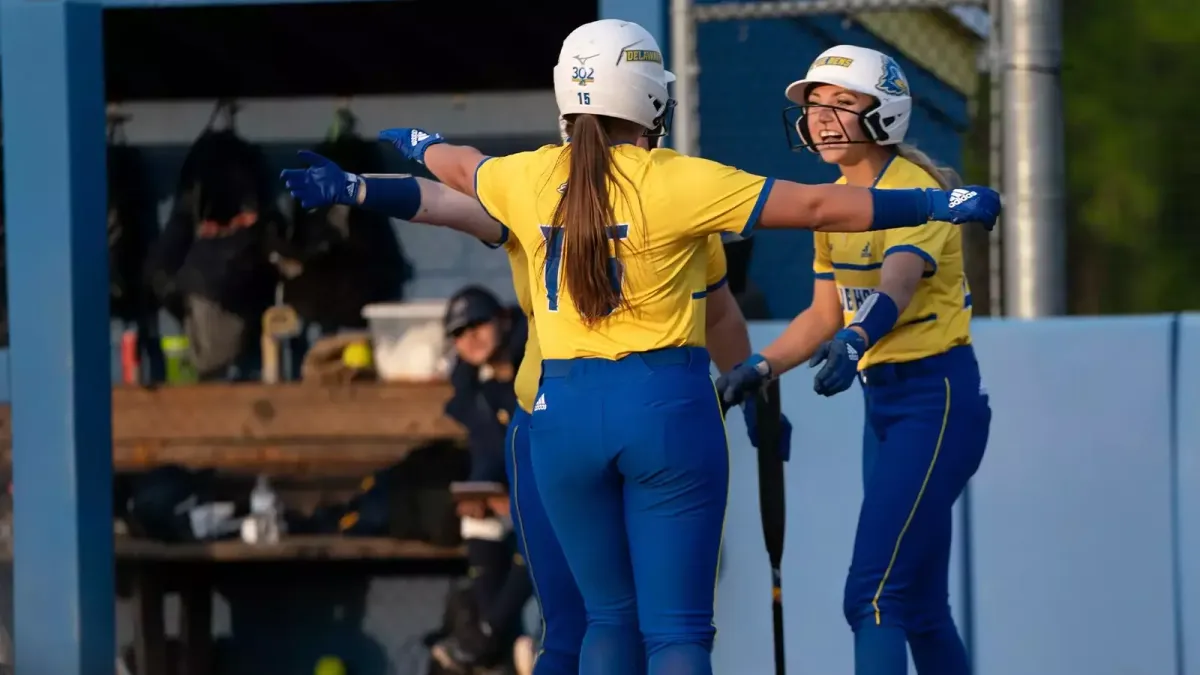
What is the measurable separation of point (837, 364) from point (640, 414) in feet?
1.94

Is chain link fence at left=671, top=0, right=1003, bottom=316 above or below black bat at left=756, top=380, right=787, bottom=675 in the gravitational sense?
above

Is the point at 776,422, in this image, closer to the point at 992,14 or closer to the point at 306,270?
the point at 992,14

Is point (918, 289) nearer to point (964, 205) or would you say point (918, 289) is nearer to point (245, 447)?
point (964, 205)

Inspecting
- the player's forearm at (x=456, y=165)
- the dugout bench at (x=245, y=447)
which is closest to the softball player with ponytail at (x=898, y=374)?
the player's forearm at (x=456, y=165)

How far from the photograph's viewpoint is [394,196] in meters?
4.00

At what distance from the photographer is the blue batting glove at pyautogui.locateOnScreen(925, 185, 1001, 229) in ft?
11.9

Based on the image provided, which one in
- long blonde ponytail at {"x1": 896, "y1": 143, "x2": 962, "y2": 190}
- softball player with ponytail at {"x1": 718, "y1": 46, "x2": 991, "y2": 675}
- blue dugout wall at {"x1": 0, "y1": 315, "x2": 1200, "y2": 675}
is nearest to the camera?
softball player with ponytail at {"x1": 718, "y1": 46, "x2": 991, "y2": 675}

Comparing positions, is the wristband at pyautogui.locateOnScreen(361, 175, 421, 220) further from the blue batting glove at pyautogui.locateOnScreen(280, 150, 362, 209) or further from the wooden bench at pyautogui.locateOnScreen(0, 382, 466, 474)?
the wooden bench at pyautogui.locateOnScreen(0, 382, 466, 474)

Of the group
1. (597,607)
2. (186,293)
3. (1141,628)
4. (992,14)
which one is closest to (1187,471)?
(1141,628)

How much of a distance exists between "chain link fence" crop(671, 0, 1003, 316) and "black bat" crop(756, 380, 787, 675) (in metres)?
1.22

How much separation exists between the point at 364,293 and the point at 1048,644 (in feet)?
12.5

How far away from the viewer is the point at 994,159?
566cm

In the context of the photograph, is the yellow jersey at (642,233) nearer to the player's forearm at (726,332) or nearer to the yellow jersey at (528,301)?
the yellow jersey at (528,301)

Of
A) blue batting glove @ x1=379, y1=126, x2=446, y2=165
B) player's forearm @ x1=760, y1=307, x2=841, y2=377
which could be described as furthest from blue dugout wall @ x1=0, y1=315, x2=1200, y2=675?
blue batting glove @ x1=379, y1=126, x2=446, y2=165
